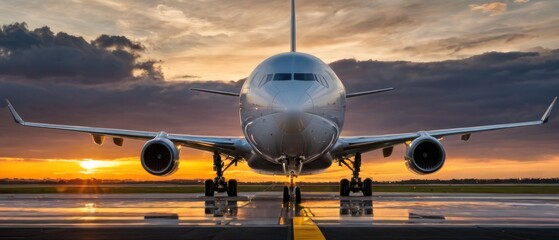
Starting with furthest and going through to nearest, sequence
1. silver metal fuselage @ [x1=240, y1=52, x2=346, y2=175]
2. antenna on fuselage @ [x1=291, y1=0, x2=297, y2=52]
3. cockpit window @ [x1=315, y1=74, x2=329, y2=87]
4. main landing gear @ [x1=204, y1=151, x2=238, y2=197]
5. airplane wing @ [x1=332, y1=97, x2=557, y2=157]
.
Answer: antenna on fuselage @ [x1=291, y1=0, x2=297, y2=52] < main landing gear @ [x1=204, y1=151, x2=238, y2=197] < airplane wing @ [x1=332, y1=97, x2=557, y2=157] < cockpit window @ [x1=315, y1=74, x2=329, y2=87] < silver metal fuselage @ [x1=240, y1=52, x2=346, y2=175]

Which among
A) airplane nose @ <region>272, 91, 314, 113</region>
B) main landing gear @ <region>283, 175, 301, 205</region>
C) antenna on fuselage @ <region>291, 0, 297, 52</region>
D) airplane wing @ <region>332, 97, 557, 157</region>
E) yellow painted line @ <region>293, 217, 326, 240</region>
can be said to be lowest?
yellow painted line @ <region>293, 217, 326, 240</region>

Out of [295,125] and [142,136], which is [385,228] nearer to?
[295,125]

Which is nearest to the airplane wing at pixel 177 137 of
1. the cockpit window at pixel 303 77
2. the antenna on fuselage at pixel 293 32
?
the antenna on fuselage at pixel 293 32

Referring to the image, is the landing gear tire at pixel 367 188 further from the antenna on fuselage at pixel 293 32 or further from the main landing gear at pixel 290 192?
the main landing gear at pixel 290 192

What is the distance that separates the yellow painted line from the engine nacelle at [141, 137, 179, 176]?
Result: 1307cm

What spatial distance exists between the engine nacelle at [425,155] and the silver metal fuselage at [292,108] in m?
4.58

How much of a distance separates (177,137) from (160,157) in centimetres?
187

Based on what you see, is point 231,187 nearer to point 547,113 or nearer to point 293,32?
point 293,32

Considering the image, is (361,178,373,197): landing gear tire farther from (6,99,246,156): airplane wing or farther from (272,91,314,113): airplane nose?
Result: (272,91,314,113): airplane nose

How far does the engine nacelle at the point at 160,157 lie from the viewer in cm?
2594

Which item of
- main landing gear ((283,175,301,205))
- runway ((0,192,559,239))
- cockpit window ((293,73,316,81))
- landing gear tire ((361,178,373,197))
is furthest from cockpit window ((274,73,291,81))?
landing gear tire ((361,178,373,197))

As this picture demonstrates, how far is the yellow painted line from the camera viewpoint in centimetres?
998
